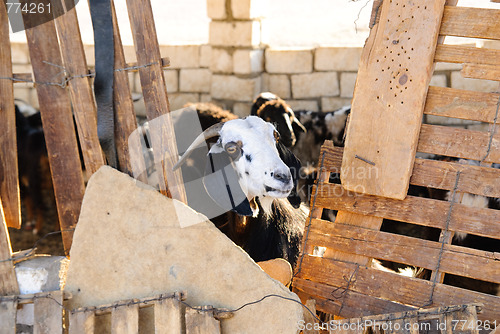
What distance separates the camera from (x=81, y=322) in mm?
2721

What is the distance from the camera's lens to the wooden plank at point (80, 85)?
116 inches

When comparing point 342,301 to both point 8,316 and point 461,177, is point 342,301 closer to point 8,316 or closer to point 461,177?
point 461,177

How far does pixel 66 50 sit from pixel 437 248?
8.21ft

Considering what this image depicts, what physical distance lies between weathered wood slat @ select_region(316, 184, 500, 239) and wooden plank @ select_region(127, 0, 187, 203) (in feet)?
3.38

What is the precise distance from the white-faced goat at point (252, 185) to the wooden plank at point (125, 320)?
1.07m

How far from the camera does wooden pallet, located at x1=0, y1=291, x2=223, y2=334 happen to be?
106 inches

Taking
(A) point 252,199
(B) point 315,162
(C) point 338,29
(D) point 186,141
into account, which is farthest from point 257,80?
(C) point 338,29

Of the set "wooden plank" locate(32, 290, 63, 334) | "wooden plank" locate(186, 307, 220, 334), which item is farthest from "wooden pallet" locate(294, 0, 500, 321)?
"wooden plank" locate(32, 290, 63, 334)

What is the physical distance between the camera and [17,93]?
9.81 m

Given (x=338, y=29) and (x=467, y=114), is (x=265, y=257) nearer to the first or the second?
(x=467, y=114)

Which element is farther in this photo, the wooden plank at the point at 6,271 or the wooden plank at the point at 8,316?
the wooden plank at the point at 6,271

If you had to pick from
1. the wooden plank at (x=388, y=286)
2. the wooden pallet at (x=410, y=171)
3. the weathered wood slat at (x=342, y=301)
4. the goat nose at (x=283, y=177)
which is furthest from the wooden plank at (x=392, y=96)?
the weathered wood slat at (x=342, y=301)

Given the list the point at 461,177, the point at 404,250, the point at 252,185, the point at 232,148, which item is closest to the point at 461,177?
the point at 461,177

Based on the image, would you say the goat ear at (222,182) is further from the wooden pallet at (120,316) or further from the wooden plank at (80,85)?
the wooden pallet at (120,316)
